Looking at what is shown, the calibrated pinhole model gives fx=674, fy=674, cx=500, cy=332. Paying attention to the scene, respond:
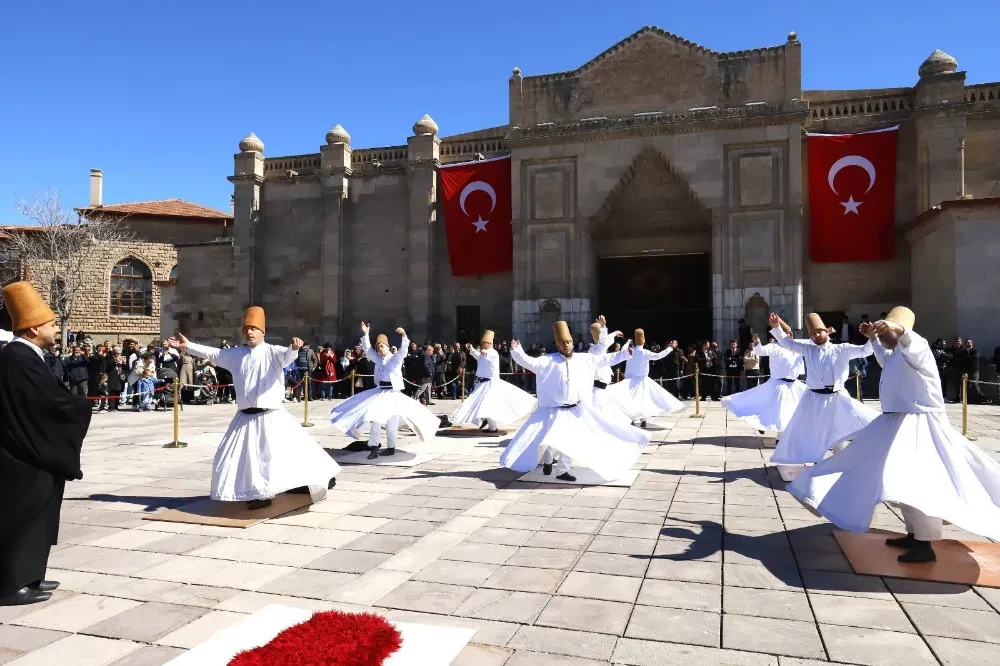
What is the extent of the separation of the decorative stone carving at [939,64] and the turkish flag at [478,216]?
13.8 meters

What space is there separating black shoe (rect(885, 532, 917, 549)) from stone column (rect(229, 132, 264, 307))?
26137 mm

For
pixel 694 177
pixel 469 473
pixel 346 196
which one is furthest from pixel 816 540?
pixel 346 196

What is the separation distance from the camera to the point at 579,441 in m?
8.42

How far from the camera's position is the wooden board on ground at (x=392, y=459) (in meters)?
10.1

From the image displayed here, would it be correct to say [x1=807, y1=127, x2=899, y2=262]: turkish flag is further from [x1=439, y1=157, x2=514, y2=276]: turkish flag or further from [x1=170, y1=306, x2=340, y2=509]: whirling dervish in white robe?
[x1=170, y1=306, x2=340, y2=509]: whirling dervish in white robe

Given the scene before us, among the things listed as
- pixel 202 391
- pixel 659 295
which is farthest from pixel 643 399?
pixel 202 391

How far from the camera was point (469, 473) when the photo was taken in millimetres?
9422

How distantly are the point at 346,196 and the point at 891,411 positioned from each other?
2411 cm

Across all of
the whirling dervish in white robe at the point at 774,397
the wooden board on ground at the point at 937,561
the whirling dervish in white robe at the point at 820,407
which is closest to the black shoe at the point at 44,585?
the wooden board on ground at the point at 937,561

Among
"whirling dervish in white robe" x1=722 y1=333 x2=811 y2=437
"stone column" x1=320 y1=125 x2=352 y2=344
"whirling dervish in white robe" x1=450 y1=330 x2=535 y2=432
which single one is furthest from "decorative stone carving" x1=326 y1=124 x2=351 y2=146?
"whirling dervish in white robe" x1=722 y1=333 x2=811 y2=437

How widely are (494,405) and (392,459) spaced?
3.34 metres

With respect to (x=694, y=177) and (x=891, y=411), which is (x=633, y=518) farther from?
(x=694, y=177)

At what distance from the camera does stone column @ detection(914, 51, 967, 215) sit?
2083 cm

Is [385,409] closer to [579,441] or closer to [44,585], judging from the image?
[579,441]
